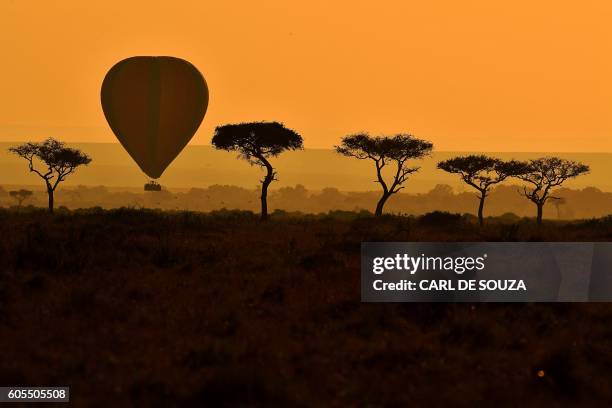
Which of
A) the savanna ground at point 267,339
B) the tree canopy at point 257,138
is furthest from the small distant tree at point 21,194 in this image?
the savanna ground at point 267,339

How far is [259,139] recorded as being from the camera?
63344mm

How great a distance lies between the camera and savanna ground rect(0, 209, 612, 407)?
33.3 ft

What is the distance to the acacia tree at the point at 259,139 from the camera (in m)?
63.4

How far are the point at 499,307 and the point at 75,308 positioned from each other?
326 inches

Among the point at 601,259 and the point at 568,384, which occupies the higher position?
the point at 601,259

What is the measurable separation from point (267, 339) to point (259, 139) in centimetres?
5151

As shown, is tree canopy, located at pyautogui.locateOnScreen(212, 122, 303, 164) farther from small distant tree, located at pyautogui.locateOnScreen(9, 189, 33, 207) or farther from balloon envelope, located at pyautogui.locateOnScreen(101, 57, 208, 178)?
small distant tree, located at pyautogui.locateOnScreen(9, 189, 33, 207)

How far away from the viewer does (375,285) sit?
16594 millimetres

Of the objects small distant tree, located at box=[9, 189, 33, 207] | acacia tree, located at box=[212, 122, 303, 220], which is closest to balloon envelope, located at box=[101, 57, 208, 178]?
acacia tree, located at box=[212, 122, 303, 220]

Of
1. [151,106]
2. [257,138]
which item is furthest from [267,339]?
[257,138]

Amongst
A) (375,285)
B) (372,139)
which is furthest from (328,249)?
(372,139)

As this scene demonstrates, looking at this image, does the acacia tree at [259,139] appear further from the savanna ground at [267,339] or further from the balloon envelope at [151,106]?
the savanna ground at [267,339]

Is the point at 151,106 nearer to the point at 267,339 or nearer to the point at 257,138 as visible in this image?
the point at 257,138

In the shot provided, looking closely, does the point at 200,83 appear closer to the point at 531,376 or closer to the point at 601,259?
the point at 601,259
